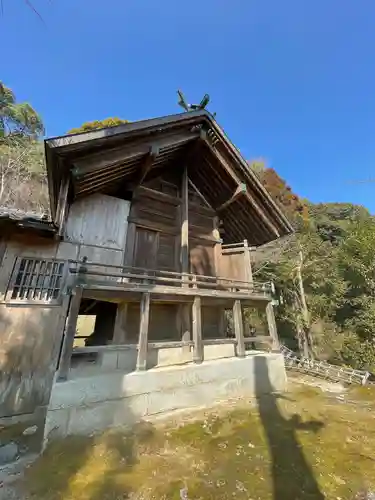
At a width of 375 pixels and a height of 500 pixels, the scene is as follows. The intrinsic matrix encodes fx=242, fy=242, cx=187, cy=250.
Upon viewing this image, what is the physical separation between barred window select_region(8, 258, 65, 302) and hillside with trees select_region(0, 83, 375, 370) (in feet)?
43.4

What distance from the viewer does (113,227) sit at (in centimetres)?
761

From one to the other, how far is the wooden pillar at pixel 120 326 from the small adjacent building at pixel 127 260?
3 centimetres

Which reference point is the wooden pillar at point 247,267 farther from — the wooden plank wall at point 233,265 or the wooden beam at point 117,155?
the wooden beam at point 117,155

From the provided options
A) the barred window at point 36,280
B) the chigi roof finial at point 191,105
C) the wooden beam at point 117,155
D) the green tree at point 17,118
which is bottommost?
the barred window at point 36,280

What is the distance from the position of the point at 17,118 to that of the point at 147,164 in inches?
942

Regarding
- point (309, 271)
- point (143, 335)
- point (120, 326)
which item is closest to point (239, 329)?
point (143, 335)

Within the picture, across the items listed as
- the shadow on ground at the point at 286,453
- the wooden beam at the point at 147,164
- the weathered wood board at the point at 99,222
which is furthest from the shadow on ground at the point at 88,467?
the wooden beam at the point at 147,164

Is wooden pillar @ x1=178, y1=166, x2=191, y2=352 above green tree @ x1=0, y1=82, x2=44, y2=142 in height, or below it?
below

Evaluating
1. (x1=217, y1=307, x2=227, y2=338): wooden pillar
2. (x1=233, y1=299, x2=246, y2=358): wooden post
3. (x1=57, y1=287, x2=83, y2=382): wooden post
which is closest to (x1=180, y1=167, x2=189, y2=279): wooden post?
(x1=233, y1=299, x2=246, y2=358): wooden post

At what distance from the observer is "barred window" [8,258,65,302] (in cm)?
572

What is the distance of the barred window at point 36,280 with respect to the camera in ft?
18.8

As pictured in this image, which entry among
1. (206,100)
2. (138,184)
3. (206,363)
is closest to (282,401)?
(206,363)

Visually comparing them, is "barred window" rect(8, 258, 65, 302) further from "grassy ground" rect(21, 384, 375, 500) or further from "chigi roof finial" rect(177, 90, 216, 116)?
"chigi roof finial" rect(177, 90, 216, 116)

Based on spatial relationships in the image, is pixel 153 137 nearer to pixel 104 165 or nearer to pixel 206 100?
pixel 104 165
